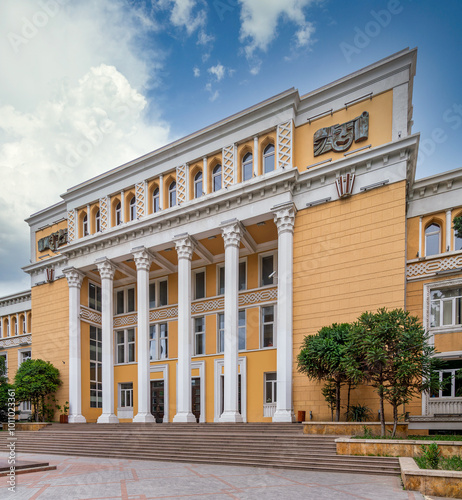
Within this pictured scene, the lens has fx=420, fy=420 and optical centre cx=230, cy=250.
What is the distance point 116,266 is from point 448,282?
55.0ft

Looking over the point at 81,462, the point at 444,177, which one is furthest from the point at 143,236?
the point at 444,177

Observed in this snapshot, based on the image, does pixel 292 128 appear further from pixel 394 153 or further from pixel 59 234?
pixel 59 234

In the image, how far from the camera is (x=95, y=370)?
25.5 metres

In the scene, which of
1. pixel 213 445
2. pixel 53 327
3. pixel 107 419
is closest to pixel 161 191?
pixel 53 327

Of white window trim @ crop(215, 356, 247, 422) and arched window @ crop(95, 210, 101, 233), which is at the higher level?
arched window @ crop(95, 210, 101, 233)

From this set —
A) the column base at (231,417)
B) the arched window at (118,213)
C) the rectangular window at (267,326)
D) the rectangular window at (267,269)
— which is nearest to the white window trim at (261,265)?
the rectangular window at (267,269)

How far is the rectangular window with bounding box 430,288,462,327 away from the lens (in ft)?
51.5

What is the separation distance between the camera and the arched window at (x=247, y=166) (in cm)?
1984

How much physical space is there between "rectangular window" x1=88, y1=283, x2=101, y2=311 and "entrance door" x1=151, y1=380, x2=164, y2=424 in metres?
6.24

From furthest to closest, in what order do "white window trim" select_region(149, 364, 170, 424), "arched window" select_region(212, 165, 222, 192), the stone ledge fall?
"white window trim" select_region(149, 364, 170, 424)
"arched window" select_region(212, 165, 222, 192)
the stone ledge

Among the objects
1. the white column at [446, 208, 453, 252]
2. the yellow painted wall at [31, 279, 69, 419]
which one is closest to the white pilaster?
the white column at [446, 208, 453, 252]

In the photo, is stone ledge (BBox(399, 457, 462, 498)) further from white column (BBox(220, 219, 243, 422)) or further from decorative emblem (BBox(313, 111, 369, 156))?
decorative emblem (BBox(313, 111, 369, 156))

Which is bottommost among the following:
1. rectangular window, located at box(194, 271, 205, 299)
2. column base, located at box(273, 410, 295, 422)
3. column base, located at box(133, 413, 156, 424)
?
column base, located at box(133, 413, 156, 424)

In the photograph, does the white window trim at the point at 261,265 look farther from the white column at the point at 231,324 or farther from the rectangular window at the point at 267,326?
the white column at the point at 231,324
